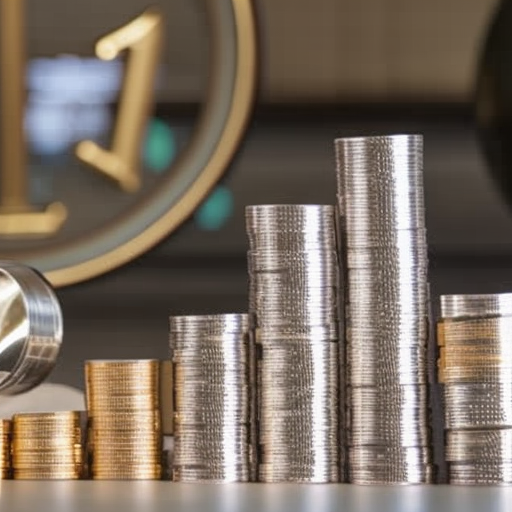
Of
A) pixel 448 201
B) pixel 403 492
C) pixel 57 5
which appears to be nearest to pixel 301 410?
pixel 403 492

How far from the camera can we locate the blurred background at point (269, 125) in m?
3.55

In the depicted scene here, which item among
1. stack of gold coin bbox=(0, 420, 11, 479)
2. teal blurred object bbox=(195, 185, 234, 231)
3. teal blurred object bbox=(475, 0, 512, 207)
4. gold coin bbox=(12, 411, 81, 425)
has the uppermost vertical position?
teal blurred object bbox=(475, 0, 512, 207)

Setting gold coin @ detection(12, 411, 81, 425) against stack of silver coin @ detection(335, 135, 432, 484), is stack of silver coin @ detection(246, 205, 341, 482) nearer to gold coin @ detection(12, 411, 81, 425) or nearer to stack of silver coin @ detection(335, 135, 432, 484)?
stack of silver coin @ detection(335, 135, 432, 484)

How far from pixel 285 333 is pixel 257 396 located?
0.37 feet

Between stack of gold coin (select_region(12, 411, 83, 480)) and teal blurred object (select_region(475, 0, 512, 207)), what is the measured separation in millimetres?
923

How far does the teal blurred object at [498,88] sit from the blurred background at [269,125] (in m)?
0.40

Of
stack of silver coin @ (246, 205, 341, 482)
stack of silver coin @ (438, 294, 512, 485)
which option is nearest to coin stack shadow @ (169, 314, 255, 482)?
stack of silver coin @ (246, 205, 341, 482)

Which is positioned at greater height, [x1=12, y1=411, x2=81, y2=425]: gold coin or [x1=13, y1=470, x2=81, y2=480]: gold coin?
[x1=12, y1=411, x2=81, y2=425]: gold coin

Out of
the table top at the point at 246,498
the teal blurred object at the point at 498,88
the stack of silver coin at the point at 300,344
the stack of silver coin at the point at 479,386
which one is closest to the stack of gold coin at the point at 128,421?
the table top at the point at 246,498

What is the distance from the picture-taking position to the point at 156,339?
362cm

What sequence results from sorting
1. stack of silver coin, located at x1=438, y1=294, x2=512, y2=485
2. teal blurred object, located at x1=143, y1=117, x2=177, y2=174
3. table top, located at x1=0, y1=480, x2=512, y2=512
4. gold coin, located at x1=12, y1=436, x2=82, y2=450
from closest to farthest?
table top, located at x1=0, y1=480, x2=512, y2=512
stack of silver coin, located at x1=438, y1=294, x2=512, y2=485
gold coin, located at x1=12, y1=436, x2=82, y2=450
teal blurred object, located at x1=143, y1=117, x2=177, y2=174

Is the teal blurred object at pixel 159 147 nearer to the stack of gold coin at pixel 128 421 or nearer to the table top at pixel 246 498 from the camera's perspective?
the stack of gold coin at pixel 128 421

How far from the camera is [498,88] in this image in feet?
9.97

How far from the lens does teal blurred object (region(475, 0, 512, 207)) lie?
9.93 feet
